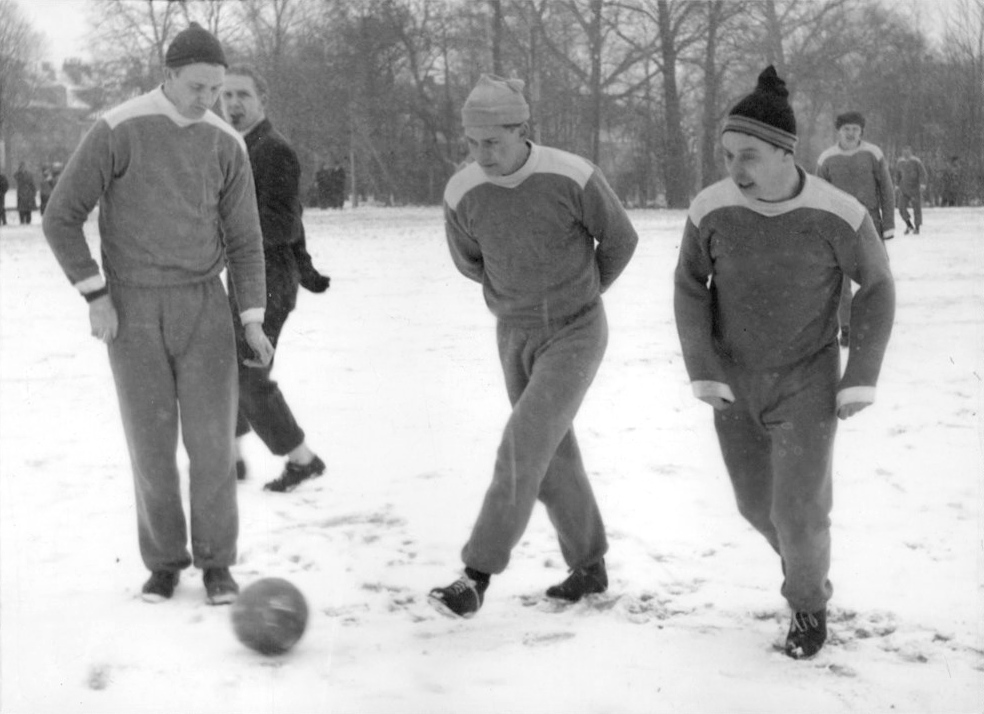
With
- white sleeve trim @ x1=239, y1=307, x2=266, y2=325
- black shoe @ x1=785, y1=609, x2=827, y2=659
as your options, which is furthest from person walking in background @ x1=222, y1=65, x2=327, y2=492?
black shoe @ x1=785, y1=609, x2=827, y2=659

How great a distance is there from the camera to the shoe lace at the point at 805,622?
13.9 feet

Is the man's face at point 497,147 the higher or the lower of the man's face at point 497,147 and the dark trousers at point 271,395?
the higher

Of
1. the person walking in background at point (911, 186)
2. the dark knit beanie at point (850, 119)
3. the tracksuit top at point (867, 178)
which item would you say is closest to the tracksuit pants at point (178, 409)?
the tracksuit top at point (867, 178)

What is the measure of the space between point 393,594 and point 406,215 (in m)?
34.0

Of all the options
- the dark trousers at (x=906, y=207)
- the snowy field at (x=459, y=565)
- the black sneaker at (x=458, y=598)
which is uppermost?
the dark trousers at (x=906, y=207)

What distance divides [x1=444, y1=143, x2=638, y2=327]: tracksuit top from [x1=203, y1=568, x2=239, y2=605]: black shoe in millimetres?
1453

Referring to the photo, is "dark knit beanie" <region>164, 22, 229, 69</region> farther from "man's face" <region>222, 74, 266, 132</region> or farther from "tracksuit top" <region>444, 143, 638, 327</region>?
"man's face" <region>222, 74, 266, 132</region>

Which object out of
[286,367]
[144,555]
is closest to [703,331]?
[144,555]

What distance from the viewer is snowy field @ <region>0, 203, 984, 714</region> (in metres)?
4.02

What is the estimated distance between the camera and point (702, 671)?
412cm

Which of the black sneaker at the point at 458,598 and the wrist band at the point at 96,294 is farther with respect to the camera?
the wrist band at the point at 96,294

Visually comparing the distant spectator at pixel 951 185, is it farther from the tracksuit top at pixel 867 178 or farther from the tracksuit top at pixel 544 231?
the tracksuit top at pixel 544 231

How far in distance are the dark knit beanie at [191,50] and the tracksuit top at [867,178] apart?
7016mm

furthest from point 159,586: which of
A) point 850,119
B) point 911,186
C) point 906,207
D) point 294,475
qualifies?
point 911,186
